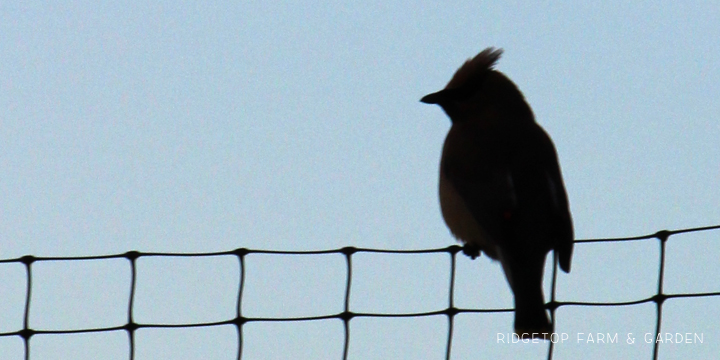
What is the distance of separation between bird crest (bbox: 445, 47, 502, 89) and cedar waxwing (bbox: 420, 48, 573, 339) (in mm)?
75

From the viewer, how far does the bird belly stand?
4.47 metres

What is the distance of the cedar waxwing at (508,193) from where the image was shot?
4.19m

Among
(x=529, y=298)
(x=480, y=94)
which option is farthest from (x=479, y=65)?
(x=529, y=298)

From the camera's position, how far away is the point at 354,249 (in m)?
3.53

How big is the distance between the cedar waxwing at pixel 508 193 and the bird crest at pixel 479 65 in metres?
0.08

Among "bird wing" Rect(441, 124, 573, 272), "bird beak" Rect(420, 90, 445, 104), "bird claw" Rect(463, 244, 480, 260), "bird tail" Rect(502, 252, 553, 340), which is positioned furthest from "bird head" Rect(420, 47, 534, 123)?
"bird tail" Rect(502, 252, 553, 340)

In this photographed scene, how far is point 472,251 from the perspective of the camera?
4758 millimetres

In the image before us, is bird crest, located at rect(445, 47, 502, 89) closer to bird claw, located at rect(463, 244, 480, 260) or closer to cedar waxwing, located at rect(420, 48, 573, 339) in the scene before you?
cedar waxwing, located at rect(420, 48, 573, 339)

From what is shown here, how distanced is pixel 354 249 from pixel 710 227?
1.18 m

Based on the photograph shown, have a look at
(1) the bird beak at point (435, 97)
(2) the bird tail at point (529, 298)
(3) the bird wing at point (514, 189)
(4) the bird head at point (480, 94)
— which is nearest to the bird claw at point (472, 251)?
(3) the bird wing at point (514, 189)

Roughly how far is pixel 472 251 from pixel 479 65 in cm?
110

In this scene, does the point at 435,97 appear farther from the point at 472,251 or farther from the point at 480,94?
the point at 472,251

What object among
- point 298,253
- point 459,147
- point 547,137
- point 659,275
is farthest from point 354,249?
point 547,137

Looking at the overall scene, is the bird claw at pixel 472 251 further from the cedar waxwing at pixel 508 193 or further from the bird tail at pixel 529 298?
the bird tail at pixel 529 298
